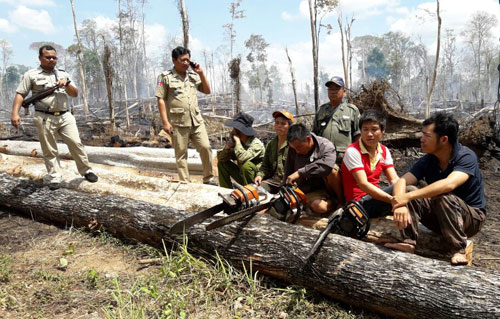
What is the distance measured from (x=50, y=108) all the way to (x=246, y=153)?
2692mm

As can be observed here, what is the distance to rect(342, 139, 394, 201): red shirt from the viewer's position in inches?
120

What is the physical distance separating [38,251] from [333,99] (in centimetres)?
367

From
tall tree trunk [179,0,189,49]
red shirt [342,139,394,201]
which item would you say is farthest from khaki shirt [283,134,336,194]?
tall tree trunk [179,0,189,49]

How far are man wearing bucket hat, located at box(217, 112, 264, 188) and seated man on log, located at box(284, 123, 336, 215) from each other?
0.96 metres

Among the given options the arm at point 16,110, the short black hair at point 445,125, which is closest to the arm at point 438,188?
the short black hair at point 445,125

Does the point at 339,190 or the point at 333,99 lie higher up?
the point at 333,99

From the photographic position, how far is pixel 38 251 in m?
3.79

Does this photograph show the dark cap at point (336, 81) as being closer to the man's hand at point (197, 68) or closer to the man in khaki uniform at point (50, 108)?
the man's hand at point (197, 68)

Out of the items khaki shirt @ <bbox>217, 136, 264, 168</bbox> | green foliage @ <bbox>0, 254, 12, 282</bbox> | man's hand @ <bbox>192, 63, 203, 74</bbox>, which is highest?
man's hand @ <bbox>192, 63, 203, 74</bbox>

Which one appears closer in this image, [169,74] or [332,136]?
[332,136]

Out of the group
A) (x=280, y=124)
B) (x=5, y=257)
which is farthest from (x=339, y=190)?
(x=5, y=257)

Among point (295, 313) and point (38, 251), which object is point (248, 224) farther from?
point (38, 251)

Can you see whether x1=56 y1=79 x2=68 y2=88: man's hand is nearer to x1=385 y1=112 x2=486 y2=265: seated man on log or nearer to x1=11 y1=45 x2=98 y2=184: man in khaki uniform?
x1=11 y1=45 x2=98 y2=184: man in khaki uniform

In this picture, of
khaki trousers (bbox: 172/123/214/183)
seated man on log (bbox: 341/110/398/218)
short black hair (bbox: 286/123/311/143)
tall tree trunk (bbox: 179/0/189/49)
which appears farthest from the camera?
tall tree trunk (bbox: 179/0/189/49)
